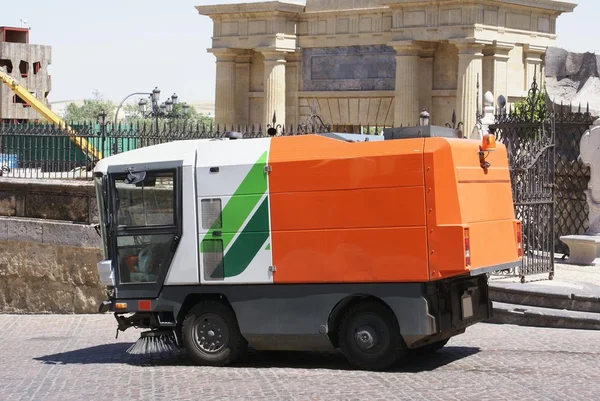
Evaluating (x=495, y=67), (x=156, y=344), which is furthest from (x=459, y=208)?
(x=495, y=67)

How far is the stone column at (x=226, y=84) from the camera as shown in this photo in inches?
Answer: 1780

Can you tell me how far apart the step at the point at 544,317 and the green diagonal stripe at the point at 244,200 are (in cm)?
379

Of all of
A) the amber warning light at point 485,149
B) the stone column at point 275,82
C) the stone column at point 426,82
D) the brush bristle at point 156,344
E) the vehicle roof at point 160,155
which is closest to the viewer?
the amber warning light at point 485,149

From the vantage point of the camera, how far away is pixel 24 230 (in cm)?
2092

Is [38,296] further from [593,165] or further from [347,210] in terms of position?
[347,210]

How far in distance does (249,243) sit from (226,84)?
3275 centimetres

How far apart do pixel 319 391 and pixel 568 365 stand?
2587 mm

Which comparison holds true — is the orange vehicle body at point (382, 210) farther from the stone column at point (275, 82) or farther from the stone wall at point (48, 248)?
the stone column at point (275, 82)

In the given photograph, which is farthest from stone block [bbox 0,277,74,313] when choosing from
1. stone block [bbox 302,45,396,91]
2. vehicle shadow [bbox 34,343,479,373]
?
stone block [bbox 302,45,396,91]

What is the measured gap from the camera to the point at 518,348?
1360 cm

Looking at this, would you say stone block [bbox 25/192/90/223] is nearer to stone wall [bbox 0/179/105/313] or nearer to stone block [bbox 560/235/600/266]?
stone wall [bbox 0/179/105/313]

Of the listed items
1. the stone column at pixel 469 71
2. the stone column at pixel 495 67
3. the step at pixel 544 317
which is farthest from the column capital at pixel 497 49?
the step at pixel 544 317

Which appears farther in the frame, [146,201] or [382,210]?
[146,201]

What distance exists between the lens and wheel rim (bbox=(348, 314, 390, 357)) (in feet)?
40.5
